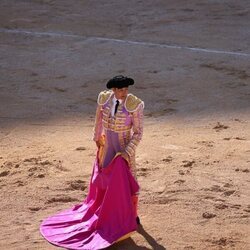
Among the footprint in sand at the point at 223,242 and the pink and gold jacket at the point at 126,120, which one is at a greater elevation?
the pink and gold jacket at the point at 126,120

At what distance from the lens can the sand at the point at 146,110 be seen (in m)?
5.49

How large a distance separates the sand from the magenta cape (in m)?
0.12

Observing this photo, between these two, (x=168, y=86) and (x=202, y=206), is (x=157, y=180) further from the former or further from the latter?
(x=168, y=86)

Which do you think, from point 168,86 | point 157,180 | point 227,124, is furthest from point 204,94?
point 157,180

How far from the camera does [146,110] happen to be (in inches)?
319

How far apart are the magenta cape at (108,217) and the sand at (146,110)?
0.12m

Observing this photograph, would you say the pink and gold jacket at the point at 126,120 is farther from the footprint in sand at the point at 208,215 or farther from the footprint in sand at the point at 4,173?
the footprint in sand at the point at 4,173

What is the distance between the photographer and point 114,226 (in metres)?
5.04

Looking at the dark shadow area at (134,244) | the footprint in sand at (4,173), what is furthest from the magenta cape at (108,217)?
the footprint in sand at (4,173)

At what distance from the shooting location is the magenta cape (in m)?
4.99

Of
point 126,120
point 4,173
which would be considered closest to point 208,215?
point 126,120

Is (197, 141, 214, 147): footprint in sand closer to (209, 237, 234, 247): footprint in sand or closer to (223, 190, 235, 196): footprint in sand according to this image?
(223, 190, 235, 196): footprint in sand

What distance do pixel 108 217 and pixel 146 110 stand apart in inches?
124

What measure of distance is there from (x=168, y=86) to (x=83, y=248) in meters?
4.35
